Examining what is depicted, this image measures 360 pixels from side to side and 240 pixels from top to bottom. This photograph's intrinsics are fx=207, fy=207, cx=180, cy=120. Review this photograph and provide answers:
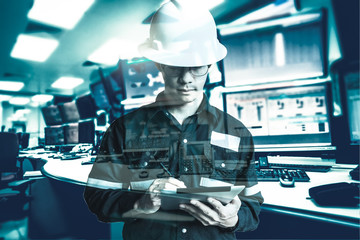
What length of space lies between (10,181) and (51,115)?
0.39 meters

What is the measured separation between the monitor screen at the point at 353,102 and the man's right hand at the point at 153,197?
864 millimetres

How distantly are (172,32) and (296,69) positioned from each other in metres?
0.72

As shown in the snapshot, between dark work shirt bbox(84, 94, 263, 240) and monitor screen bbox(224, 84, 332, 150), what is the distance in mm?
270

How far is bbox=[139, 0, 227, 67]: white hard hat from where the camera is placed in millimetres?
837

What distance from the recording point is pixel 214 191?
1.91ft

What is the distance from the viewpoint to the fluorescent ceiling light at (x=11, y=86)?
1.10 metres

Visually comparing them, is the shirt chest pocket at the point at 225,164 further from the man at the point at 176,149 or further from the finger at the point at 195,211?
the finger at the point at 195,211

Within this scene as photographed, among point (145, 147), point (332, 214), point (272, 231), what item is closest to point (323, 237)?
point (272, 231)

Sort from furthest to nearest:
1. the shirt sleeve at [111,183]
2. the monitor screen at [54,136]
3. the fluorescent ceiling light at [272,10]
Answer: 1. the fluorescent ceiling light at [272,10]
2. the monitor screen at [54,136]
3. the shirt sleeve at [111,183]

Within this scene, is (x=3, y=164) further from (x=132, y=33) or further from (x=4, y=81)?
(x=132, y=33)

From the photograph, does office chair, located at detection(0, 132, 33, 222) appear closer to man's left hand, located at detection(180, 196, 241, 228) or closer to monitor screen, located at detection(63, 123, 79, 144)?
monitor screen, located at detection(63, 123, 79, 144)

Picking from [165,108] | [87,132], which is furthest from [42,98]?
[165,108]

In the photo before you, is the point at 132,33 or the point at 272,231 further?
the point at 272,231

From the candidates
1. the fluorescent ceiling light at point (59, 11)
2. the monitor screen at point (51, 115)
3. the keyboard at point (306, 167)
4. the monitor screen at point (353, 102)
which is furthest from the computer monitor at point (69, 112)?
the monitor screen at point (353, 102)
